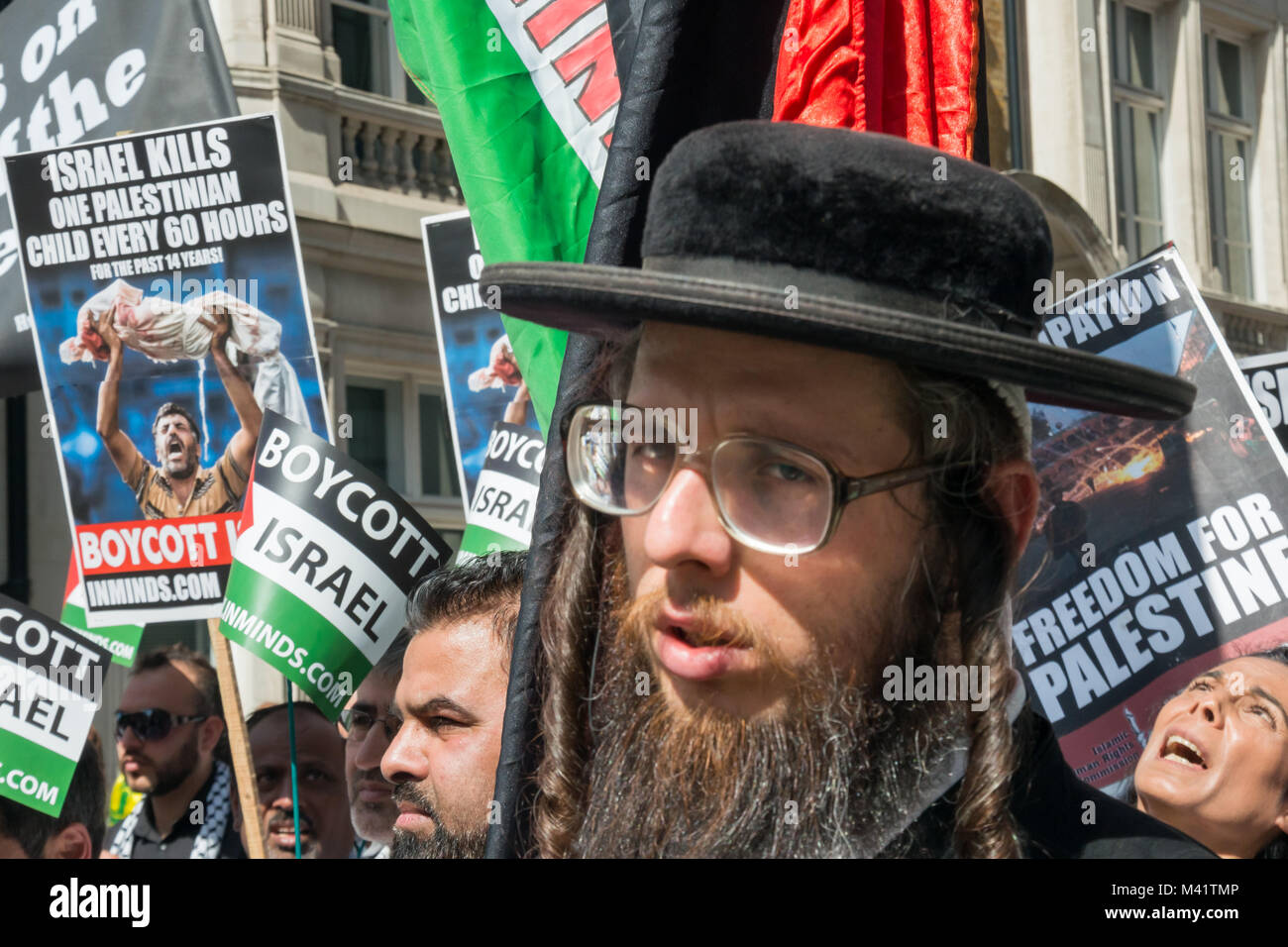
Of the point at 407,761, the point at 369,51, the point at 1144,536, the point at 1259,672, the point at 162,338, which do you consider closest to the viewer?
the point at 407,761

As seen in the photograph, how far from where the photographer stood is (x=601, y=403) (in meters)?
1.50

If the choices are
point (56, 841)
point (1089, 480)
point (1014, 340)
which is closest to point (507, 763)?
point (1014, 340)

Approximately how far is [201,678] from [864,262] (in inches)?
184

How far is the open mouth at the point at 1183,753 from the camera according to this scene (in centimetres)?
291

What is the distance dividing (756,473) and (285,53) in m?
9.19

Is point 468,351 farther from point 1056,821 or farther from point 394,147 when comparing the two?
point 394,147

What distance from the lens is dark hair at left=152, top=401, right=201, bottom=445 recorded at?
521 cm

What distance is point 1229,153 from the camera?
51.6 feet

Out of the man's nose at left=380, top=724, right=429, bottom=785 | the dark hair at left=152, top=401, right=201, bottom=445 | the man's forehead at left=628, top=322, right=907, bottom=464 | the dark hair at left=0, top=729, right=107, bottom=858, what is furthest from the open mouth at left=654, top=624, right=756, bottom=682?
the dark hair at left=152, top=401, right=201, bottom=445

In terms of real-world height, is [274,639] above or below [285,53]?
below

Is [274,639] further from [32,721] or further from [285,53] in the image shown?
A: [285,53]

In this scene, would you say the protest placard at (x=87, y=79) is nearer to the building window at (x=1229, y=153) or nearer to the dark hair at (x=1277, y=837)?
the dark hair at (x=1277, y=837)

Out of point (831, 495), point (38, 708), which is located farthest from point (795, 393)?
point (38, 708)

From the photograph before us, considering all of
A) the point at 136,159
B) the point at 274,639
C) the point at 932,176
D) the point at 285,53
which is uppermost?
the point at 285,53
